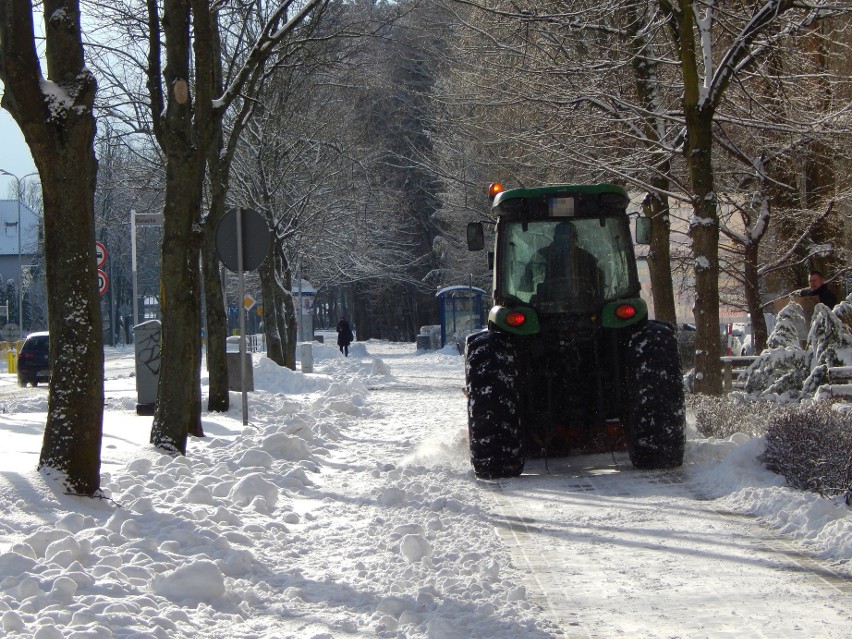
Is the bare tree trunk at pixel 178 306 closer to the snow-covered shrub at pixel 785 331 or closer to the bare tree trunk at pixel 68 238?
the bare tree trunk at pixel 68 238

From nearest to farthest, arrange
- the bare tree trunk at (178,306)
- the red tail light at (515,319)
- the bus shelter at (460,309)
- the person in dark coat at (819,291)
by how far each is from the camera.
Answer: the red tail light at (515,319), the bare tree trunk at (178,306), the person in dark coat at (819,291), the bus shelter at (460,309)

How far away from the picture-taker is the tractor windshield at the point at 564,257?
10.7m

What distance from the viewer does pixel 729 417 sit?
11898mm

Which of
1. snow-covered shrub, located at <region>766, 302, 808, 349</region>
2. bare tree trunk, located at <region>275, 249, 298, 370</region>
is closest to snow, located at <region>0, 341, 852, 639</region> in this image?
snow-covered shrub, located at <region>766, 302, 808, 349</region>

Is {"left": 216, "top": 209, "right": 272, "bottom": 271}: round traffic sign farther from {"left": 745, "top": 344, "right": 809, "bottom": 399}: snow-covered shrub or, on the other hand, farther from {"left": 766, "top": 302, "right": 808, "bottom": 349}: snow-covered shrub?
{"left": 766, "top": 302, "right": 808, "bottom": 349}: snow-covered shrub

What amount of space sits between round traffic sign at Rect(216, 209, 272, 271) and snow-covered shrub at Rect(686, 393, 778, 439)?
5755mm

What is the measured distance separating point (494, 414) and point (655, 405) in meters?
1.41

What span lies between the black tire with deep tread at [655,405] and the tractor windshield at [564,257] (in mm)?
998

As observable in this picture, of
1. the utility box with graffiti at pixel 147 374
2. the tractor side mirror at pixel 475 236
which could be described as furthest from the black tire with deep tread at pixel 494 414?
the utility box with graffiti at pixel 147 374

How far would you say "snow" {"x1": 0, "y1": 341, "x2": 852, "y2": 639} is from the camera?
5199 mm

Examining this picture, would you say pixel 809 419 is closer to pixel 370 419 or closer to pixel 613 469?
pixel 613 469

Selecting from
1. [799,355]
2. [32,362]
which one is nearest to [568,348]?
[799,355]

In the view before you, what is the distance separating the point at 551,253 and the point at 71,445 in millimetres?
5031

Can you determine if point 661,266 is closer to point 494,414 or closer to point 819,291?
point 819,291
